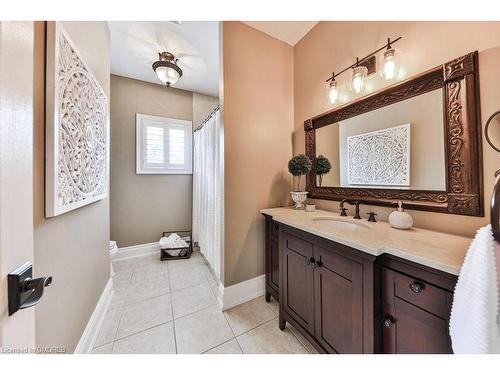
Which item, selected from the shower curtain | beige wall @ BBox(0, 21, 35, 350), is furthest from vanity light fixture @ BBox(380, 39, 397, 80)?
beige wall @ BBox(0, 21, 35, 350)

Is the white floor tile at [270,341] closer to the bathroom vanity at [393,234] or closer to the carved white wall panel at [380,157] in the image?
the bathroom vanity at [393,234]

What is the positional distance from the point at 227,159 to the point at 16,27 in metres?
1.26

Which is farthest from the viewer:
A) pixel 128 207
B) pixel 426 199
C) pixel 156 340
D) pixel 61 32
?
pixel 128 207

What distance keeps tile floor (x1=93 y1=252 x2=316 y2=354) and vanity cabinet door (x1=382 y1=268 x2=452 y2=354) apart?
65 cm

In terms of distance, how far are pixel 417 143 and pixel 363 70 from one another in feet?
2.17

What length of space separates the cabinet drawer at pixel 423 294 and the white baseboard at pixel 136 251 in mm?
2992

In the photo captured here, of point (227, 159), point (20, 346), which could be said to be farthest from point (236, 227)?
point (20, 346)

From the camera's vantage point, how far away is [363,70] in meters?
1.30

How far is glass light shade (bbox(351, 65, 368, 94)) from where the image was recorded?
4.28 feet

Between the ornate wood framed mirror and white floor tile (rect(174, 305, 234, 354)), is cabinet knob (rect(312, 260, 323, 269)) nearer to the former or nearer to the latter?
the ornate wood framed mirror

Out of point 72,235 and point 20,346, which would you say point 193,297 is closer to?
point 72,235

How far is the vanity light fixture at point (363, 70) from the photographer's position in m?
1.15

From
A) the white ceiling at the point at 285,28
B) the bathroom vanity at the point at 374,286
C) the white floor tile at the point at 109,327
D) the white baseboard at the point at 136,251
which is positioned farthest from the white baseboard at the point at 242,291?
the white ceiling at the point at 285,28

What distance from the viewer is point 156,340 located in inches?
50.2
